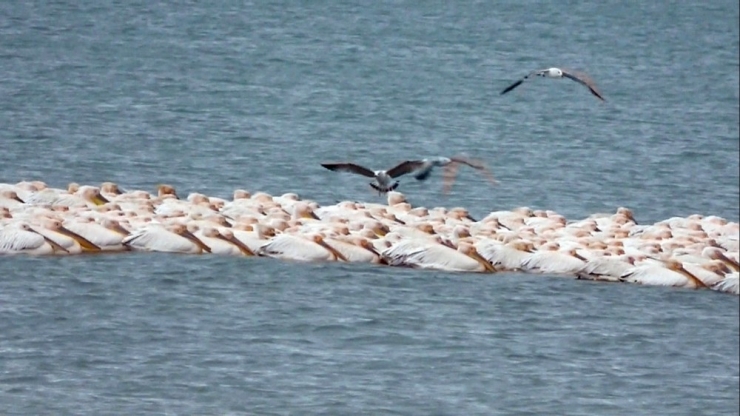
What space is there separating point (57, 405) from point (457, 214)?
5.79 m

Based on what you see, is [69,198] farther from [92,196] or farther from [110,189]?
[110,189]

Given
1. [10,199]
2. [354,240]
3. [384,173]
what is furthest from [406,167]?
[10,199]

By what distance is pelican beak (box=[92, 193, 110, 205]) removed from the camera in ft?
50.6

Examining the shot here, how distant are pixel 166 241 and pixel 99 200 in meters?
1.55

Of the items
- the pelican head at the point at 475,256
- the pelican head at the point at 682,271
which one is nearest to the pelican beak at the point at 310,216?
the pelican head at the point at 475,256

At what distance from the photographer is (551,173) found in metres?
24.7

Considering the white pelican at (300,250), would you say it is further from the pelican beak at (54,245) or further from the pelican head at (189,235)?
the pelican beak at (54,245)

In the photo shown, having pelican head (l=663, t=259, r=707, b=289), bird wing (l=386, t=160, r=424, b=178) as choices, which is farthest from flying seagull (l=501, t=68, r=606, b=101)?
pelican head (l=663, t=259, r=707, b=289)

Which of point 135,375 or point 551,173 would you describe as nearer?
point 135,375

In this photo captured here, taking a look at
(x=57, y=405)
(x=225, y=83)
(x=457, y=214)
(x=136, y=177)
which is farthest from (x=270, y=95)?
(x=57, y=405)

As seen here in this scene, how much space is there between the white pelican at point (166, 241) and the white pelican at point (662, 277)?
124 inches

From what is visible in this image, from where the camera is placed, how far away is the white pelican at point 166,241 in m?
14.1

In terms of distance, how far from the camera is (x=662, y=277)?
553 inches

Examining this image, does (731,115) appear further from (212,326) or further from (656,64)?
(212,326)
